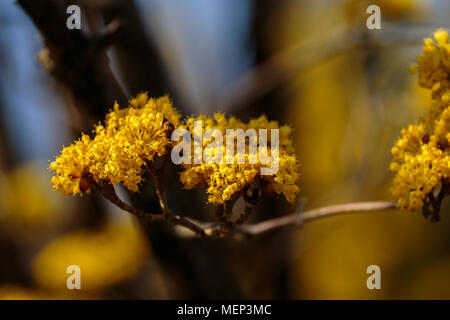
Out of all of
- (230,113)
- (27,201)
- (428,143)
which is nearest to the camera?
(428,143)

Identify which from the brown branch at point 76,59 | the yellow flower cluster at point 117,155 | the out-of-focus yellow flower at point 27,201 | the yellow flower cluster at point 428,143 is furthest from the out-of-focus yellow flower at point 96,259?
the yellow flower cluster at point 428,143

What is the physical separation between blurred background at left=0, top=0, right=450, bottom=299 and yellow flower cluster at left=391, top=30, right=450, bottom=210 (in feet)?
3.06

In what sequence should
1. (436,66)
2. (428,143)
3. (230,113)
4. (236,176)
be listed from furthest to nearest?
(230,113)
(436,66)
(428,143)
(236,176)

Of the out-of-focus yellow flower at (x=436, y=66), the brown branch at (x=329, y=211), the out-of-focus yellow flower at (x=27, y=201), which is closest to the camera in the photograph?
the out-of-focus yellow flower at (x=436, y=66)

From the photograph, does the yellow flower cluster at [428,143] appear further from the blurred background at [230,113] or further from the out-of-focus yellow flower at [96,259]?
the out-of-focus yellow flower at [96,259]

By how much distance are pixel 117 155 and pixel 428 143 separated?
103cm

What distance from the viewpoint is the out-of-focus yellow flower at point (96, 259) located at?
409 centimetres

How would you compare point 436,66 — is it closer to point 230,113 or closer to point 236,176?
point 236,176

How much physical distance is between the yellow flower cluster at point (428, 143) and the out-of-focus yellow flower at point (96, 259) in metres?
2.75

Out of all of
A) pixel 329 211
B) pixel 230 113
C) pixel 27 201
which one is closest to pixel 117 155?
pixel 329 211

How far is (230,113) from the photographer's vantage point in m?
3.82
